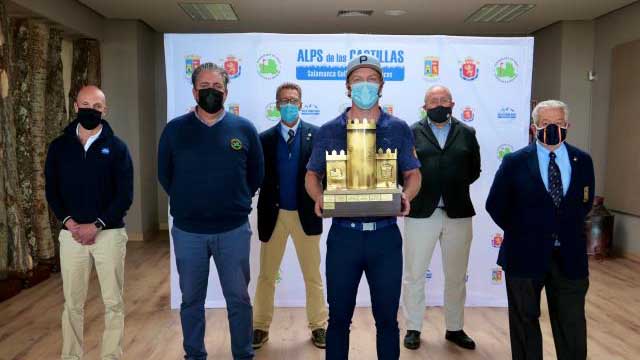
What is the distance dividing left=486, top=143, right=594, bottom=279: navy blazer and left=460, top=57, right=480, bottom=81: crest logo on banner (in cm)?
176

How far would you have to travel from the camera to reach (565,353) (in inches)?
98.0

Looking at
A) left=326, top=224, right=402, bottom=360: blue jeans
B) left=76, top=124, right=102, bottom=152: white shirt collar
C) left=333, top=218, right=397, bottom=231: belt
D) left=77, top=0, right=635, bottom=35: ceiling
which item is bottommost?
left=326, top=224, right=402, bottom=360: blue jeans

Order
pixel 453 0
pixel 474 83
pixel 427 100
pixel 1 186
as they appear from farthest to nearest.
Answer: pixel 453 0
pixel 1 186
pixel 474 83
pixel 427 100

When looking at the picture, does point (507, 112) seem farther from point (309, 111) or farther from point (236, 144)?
point (236, 144)

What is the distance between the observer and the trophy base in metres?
2.15

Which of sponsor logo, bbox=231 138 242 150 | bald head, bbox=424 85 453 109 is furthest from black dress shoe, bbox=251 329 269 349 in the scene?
bald head, bbox=424 85 453 109

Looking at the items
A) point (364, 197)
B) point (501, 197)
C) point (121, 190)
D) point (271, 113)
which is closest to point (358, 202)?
point (364, 197)

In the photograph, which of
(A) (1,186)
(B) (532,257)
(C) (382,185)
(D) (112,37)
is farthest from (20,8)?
(B) (532,257)

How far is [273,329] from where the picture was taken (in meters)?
3.78

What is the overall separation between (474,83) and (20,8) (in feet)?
13.2

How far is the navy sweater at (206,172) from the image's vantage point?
2693 millimetres

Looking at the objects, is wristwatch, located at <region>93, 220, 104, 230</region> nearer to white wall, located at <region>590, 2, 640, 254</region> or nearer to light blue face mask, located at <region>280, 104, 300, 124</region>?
light blue face mask, located at <region>280, 104, 300, 124</region>

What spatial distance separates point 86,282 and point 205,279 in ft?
2.00

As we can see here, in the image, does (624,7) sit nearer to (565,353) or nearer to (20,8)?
(565,353)
